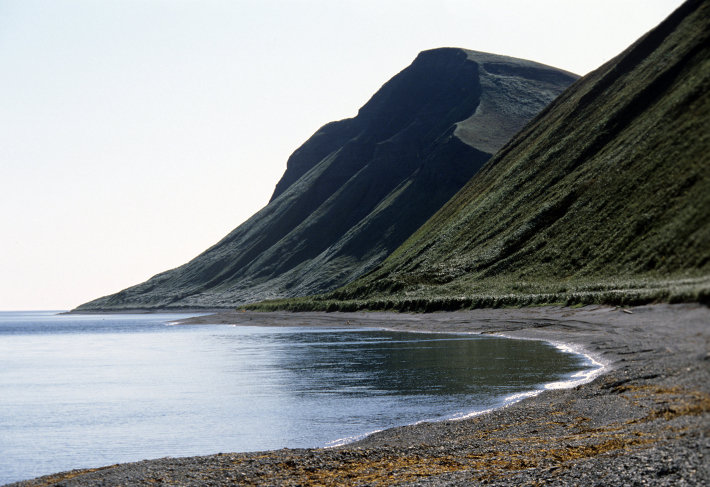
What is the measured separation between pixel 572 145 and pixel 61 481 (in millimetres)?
129613

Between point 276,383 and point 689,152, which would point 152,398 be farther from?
point 689,152

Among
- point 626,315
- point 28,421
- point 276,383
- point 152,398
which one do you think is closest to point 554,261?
point 626,315

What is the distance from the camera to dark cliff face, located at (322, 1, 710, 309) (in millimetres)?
83625

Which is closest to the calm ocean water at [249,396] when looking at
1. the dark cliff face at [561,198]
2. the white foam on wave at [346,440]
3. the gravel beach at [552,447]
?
the white foam on wave at [346,440]

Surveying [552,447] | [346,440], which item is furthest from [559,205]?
[552,447]

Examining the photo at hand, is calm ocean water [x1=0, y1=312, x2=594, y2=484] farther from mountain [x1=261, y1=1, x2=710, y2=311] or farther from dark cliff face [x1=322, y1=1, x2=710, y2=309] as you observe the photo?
dark cliff face [x1=322, y1=1, x2=710, y2=309]

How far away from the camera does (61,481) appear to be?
933 inches

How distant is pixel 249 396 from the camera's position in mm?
45844

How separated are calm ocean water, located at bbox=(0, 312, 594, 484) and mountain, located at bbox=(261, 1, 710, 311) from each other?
38.9 ft

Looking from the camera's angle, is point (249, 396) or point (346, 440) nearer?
point (346, 440)

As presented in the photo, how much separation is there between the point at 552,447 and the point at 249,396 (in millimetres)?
27377

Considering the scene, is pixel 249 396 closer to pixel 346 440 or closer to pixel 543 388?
pixel 346 440

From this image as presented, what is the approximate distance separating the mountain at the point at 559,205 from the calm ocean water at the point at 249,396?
38.9 ft

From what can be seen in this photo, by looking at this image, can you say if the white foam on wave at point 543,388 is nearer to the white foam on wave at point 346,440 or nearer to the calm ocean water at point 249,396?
the white foam on wave at point 346,440
